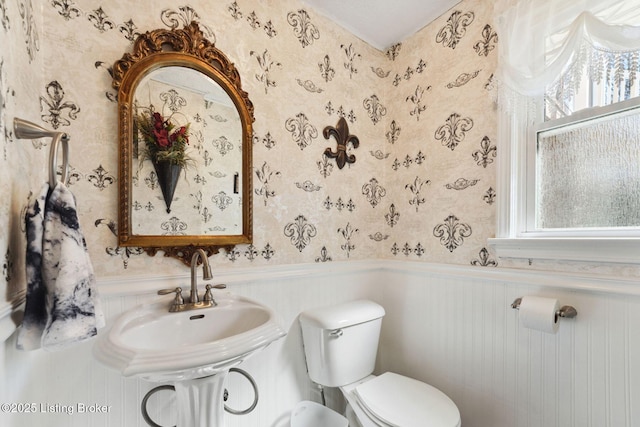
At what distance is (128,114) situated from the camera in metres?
0.97

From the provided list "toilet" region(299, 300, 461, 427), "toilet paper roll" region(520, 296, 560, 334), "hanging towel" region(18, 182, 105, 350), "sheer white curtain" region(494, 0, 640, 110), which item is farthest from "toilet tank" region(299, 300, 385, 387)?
"sheer white curtain" region(494, 0, 640, 110)

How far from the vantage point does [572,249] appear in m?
1.02

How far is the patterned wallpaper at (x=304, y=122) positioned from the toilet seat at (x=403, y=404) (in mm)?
615

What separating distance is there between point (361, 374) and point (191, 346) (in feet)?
3.31

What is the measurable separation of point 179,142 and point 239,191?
0.97ft

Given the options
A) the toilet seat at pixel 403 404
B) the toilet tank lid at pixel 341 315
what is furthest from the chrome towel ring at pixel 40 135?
the toilet seat at pixel 403 404

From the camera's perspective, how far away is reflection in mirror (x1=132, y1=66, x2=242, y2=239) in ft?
3.34

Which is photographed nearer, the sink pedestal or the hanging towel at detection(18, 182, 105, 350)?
the hanging towel at detection(18, 182, 105, 350)

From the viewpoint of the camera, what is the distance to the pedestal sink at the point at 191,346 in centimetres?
65

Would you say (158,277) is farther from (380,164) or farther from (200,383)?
(380,164)

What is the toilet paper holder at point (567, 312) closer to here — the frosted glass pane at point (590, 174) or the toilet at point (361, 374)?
the frosted glass pane at point (590, 174)

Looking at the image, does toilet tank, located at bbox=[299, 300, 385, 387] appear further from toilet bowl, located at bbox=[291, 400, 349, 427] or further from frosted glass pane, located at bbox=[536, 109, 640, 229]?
frosted glass pane, located at bbox=[536, 109, 640, 229]

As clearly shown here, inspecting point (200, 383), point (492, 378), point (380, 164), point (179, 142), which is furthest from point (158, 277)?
point (492, 378)

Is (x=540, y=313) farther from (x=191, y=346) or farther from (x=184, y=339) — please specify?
(x=184, y=339)
